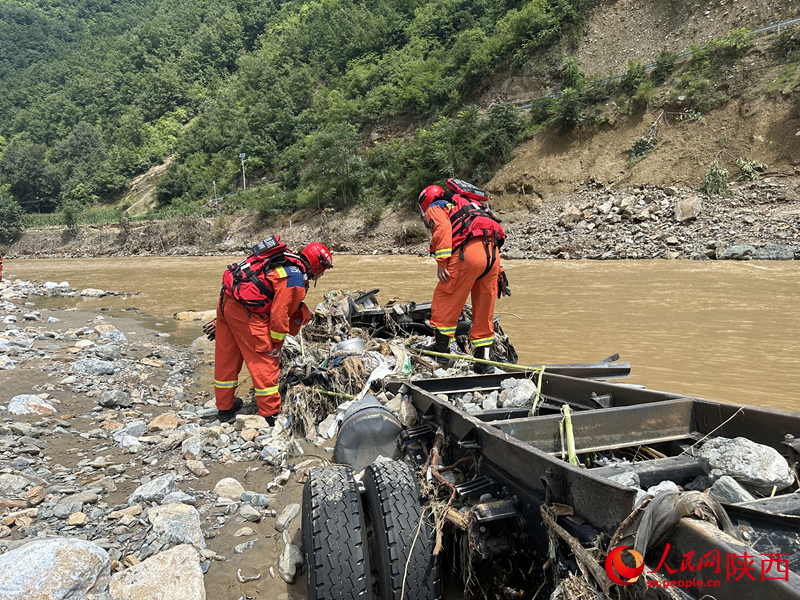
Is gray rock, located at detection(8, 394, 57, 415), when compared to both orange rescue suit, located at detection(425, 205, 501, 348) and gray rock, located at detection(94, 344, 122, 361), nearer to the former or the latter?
gray rock, located at detection(94, 344, 122, 361)

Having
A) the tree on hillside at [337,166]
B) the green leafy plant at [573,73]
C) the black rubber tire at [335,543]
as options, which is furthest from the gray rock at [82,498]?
the tree on hillside at [337,166]

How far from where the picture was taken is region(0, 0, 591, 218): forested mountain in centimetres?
2694

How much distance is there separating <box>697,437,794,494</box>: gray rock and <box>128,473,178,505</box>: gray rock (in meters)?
2.78

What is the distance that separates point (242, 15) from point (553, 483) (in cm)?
9731

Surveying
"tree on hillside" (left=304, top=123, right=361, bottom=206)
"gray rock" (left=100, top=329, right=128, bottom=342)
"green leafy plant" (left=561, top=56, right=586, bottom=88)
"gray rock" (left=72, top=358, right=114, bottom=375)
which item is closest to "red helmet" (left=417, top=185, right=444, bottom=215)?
"gray rock" (left=72, top=358, right=114, bottom=375)

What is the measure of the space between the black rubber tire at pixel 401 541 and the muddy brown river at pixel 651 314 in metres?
3.57

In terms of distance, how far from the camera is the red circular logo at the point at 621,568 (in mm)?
1108

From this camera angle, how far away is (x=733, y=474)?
5.05ft

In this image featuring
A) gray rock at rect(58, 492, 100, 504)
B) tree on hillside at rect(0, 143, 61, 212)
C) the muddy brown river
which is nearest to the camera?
gray rock at rect(58, 492, 100, 504)

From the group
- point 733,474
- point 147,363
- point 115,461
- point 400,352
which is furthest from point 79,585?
point 147,363

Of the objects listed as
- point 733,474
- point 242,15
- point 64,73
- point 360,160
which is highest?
point 242,15

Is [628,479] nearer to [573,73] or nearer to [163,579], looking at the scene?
[163,579]

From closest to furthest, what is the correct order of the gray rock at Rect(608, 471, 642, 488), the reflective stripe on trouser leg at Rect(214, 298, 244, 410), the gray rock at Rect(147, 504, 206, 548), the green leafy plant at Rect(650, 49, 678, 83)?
the gray rock at Rect(608, 471, 642, 488) → the gray rock at Rect(147, 504, 206, 548) → the reflective stripe on trouser leg at Rect(214, 298, 244, 410) → the green leafy plant at Rect(650, 49, 678, 83)

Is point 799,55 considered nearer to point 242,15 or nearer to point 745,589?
point 745,589
